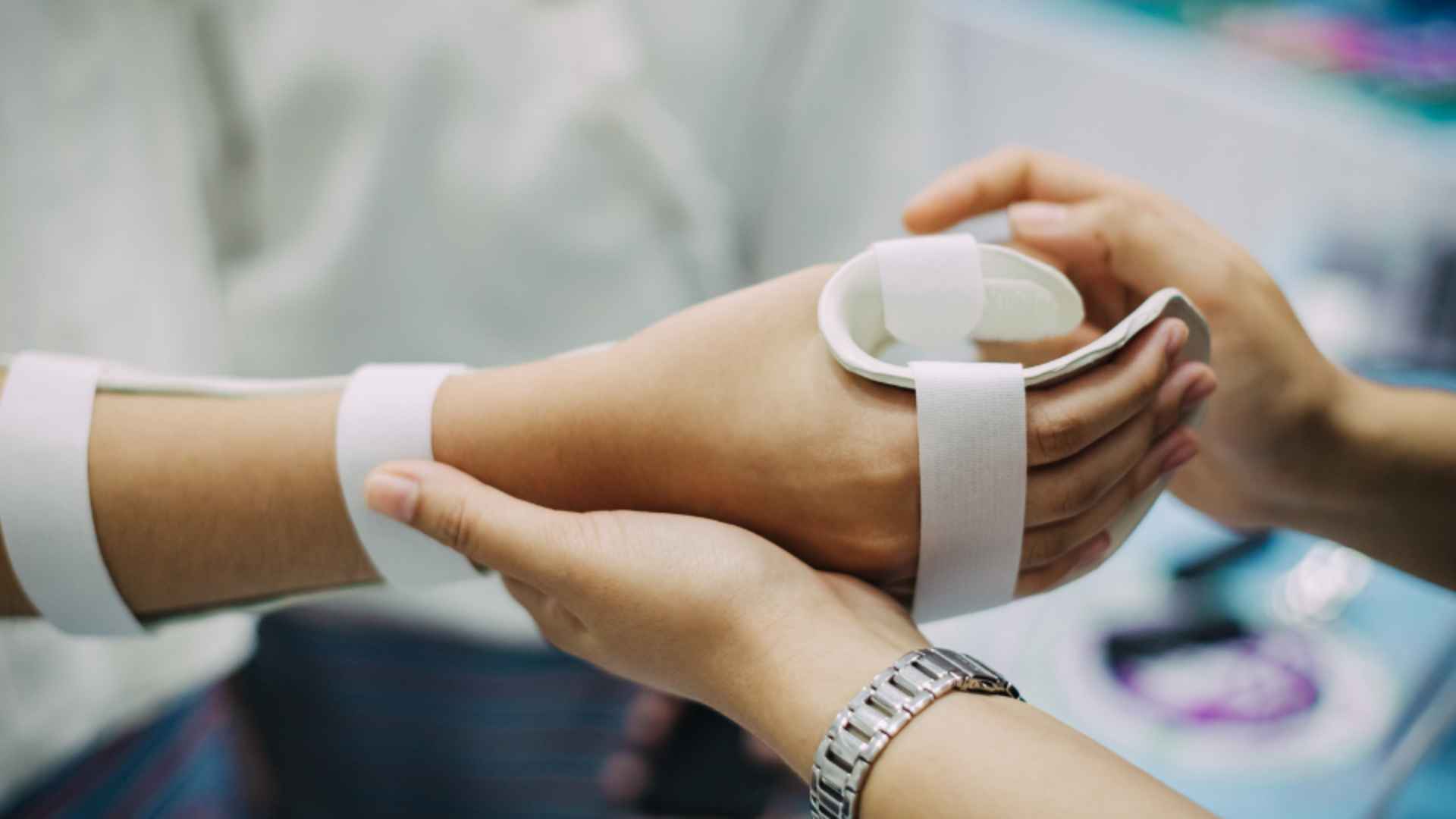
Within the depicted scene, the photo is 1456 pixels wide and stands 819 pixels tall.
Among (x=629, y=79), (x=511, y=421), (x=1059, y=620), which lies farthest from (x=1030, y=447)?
(x=629, y=79)

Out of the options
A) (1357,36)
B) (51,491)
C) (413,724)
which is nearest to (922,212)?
(51,491)

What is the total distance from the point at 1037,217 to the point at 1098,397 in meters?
0.19

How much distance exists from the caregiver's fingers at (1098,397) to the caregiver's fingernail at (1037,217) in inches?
5.8

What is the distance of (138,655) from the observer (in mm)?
784

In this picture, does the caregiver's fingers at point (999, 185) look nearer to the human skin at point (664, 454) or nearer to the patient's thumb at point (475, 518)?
the human skin at point (664, 454)

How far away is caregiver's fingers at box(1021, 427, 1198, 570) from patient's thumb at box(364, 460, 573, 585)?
27 cm

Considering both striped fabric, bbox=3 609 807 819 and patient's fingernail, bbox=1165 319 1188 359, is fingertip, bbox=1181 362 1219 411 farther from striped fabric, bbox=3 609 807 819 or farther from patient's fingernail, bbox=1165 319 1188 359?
striped fabric, bbox=3 609 807 819

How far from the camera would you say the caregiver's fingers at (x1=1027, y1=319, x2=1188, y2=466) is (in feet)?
1.70

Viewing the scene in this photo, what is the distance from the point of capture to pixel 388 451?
0.58 meters

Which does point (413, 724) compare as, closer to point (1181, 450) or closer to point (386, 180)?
point (386, 180)

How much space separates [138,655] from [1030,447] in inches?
27.7

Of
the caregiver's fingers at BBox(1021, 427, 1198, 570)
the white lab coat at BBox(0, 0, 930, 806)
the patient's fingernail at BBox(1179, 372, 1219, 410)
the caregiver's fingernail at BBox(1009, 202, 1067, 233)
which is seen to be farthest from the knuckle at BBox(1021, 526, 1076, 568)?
the white lab coat at BBox(0, 0, 930, 806)

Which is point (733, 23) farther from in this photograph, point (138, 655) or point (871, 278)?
point (138, 655)

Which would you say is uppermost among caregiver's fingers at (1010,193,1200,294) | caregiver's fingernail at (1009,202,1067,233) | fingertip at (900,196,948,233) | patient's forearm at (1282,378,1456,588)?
fingertip at (900,196,948,233)
